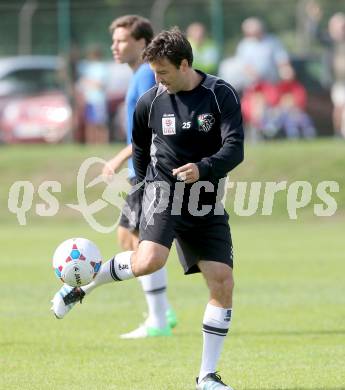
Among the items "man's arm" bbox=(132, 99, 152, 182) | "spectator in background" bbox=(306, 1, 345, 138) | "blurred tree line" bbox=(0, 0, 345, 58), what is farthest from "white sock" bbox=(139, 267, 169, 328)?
"blurred tree line" bbox=(0, 0, 345, 58)

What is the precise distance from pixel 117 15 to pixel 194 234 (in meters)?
21.5

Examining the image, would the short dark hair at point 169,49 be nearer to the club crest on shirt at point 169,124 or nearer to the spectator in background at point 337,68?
the club crest on shirt at point 169,124

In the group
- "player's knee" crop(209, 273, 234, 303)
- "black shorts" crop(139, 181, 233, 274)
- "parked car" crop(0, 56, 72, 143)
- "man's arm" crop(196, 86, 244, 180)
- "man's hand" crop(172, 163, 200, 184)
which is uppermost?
Result: "man's arm" crop(196, 86, 244, 180)

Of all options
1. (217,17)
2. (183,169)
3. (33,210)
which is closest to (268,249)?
(33,210)

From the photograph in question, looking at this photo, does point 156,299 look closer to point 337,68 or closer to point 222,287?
point 222,287

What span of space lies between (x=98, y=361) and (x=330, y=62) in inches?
686

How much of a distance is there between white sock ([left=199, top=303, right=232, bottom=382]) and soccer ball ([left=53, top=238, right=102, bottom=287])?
2.84 ft

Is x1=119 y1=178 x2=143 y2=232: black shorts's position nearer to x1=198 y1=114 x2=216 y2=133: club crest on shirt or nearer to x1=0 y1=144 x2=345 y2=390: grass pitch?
x1=0 y1=144 x2=345 y2=390: grass pitch

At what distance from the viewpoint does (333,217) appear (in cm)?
2050

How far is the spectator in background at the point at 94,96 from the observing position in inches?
981

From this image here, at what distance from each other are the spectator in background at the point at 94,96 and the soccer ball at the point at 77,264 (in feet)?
57.9

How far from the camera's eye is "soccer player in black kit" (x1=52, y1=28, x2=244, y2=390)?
22.1 ft

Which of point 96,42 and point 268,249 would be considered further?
→ point 96,42

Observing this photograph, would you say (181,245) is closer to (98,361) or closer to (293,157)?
(98,361)
